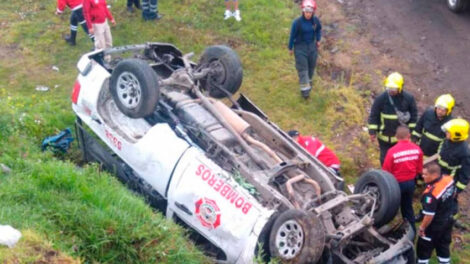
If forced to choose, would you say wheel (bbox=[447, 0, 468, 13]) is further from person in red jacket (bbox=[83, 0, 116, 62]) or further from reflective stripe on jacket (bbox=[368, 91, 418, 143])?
person in red jacket (bbox=[83, 0, 116, 62])

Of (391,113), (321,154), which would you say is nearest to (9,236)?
(321,154)

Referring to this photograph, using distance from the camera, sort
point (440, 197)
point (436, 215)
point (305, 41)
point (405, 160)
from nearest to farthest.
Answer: point (440, 197)
point (436, 215)
point (405, 160)
point (305, 41)

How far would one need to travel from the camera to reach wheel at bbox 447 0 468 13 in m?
11.2

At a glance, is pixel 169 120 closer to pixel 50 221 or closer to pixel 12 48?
pixel 50 221

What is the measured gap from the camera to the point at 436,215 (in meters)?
6.19

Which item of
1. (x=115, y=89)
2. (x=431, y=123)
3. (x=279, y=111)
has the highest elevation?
(x=115, y=89)

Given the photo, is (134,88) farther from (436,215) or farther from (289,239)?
(436,215)

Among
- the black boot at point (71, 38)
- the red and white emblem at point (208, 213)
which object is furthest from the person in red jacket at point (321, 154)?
the black boot at point (71, 38)

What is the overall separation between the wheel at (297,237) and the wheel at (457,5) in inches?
306

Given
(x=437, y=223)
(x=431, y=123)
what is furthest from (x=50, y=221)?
(x=431, y=123)

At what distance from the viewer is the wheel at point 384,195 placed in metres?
5.82

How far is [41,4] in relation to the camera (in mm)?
11953

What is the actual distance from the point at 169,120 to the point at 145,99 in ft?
1.39

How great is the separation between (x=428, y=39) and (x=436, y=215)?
5.61 m
